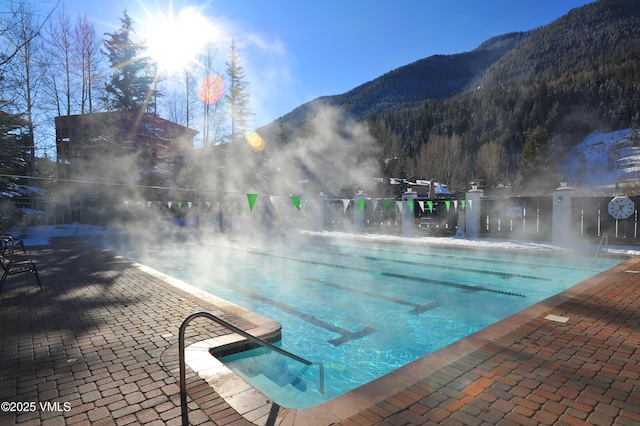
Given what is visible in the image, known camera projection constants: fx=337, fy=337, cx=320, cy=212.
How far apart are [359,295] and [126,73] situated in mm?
22803

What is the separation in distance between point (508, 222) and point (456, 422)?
12893 mm

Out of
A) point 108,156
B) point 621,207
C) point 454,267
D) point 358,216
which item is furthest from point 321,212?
point 108,156

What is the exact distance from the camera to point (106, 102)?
2156 centimetres

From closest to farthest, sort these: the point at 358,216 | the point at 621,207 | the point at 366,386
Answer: the point at 366,386 → the point at 621,207 → the point at 358,216

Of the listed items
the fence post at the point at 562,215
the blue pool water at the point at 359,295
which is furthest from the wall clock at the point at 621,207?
the blue pool water at the point at 359,295

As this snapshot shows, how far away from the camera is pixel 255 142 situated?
94.0 feet

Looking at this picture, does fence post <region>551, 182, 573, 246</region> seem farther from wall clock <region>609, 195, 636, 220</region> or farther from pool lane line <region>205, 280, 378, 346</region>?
pool lane line <region>205, 280, 378, 346</region>

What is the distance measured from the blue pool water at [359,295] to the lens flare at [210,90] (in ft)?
56.6

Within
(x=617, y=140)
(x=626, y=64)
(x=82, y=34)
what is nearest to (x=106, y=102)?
(x=82, y=34)

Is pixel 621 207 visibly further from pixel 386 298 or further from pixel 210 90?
pixel 210 90

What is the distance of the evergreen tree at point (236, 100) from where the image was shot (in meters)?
27.3

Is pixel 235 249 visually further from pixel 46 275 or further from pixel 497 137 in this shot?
pixel 497 137

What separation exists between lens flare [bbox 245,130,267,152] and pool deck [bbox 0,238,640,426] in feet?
78.5

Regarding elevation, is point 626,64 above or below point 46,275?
above
